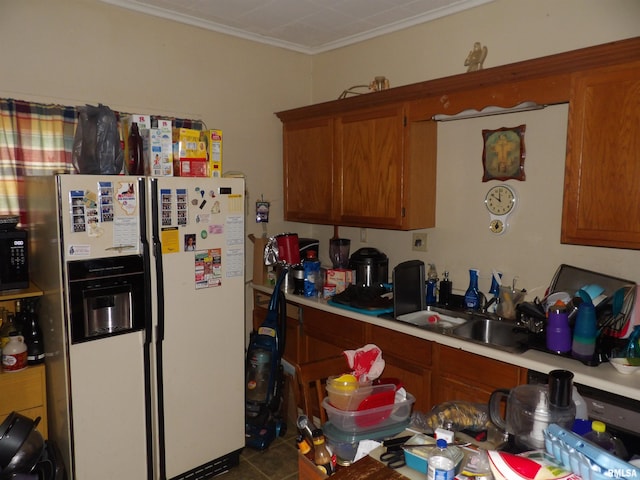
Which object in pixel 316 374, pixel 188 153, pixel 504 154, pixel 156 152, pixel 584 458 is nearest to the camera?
pixel 584 458

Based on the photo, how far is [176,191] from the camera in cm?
235

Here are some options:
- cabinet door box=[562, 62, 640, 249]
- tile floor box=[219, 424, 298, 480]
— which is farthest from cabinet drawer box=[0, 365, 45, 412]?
cabinet door box=[562, 62, 640, 249]

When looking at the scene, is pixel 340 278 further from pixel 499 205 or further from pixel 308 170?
pixel 499 205

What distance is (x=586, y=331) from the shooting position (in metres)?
1.96

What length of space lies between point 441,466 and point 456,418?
0.42 m

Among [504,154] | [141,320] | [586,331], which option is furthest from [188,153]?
[586,331]

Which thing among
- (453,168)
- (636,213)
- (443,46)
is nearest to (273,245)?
(453,168)

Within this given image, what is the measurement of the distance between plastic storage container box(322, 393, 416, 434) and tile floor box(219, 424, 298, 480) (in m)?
1.34

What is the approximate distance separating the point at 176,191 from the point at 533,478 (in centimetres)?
196

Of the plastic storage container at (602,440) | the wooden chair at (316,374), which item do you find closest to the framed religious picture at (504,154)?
the wooden chair at (316,374)

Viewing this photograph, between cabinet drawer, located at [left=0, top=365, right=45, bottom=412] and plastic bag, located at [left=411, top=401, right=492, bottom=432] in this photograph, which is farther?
cabinet drawer, located at [left=0, top=365, right=45, bottom=412]

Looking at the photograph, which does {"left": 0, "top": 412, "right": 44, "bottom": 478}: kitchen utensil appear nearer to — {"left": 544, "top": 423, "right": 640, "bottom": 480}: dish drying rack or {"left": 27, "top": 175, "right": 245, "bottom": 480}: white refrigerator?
{"left": 27, "top": 175, "right": 245, "bottom": 480}: white refrigerator

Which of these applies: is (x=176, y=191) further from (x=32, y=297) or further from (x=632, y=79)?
(x=632, y=79)

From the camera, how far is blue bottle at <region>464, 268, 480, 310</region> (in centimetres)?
275
